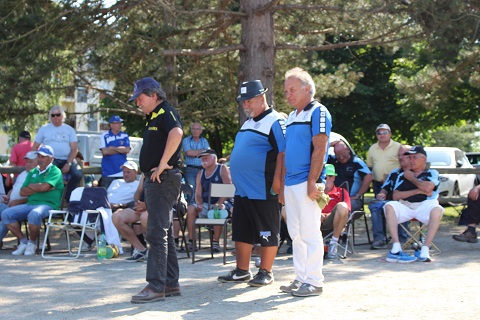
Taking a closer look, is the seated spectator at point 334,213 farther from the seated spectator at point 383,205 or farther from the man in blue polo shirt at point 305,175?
the man in blue polo shirt at point 305,175

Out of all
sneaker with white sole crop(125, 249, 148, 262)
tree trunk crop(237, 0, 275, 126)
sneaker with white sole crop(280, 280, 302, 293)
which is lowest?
sneaker with white sole crop(280, 280, 302, 293)

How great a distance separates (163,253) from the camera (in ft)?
23.5

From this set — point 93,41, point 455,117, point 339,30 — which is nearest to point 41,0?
point 93,41

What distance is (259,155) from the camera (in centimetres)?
796

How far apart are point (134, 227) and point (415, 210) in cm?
369

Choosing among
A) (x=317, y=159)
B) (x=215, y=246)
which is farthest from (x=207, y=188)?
(x=317, y=159)

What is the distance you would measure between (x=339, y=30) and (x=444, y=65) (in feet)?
6.87

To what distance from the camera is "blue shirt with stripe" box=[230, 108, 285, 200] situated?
26.0ft

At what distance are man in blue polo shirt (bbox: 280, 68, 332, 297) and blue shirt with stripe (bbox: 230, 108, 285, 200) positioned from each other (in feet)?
1.57

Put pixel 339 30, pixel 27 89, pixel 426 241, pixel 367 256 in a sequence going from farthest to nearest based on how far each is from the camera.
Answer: pixel 339 30, pixel 27 89, pixel 367 256, pixel 426 241

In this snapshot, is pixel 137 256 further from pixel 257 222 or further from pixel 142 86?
pixel 142 86

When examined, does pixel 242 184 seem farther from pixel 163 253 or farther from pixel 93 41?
pixel 93 41

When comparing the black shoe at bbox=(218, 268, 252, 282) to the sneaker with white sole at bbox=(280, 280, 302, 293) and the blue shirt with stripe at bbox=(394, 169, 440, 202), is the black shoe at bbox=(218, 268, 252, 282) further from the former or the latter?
the blue shirt with stripe at bbox=(394, 169, 440, 202)

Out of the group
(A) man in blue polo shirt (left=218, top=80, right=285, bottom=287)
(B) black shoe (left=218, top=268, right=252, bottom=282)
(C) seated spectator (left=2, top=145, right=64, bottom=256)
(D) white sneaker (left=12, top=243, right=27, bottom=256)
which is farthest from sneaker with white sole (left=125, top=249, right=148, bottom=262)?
(A) man in blue polo shirt (left=218, top=80, right=285, bottom=287)
